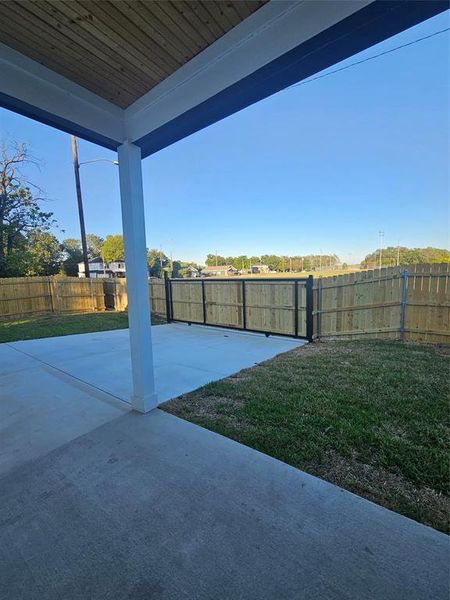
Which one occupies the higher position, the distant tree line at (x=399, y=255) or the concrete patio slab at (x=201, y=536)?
the distant tree line at (x=399, y=255)

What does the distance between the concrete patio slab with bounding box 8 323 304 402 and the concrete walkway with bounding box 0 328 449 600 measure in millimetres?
1222

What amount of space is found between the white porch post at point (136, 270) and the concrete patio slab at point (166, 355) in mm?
404

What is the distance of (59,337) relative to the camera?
7129mm

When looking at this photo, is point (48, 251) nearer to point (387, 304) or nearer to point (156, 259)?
point (387, 304)

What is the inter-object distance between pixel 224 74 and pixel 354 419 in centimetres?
296

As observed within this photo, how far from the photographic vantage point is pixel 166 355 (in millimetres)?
5281

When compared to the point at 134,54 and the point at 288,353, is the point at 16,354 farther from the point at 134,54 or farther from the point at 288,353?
the point at 134,54

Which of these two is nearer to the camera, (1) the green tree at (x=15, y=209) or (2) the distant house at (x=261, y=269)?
(1) the green tree at (x=15, y=209)

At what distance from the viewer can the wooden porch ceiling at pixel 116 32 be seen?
1.63m

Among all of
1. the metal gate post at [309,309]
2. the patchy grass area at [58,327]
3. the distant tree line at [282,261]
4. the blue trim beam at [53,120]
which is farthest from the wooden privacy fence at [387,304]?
the distant tree line at [282,261]

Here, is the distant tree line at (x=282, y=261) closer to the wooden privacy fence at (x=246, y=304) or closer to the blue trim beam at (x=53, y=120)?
the wooden privacy fence at (x=246, y=304)

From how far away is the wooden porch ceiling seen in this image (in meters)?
1.63

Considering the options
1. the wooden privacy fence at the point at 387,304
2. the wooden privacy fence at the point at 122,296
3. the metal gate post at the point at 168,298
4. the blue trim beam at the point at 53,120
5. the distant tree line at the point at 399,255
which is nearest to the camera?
the blue trim beam at the point at 53,120

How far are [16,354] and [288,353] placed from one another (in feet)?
17.1
